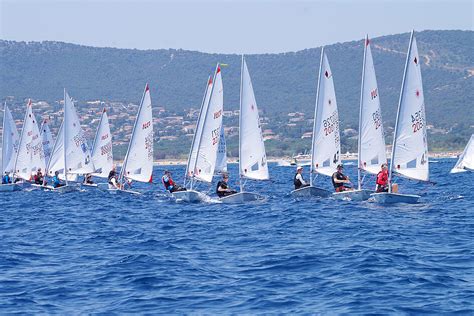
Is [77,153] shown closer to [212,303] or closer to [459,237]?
[459,237]

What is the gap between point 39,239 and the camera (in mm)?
27219

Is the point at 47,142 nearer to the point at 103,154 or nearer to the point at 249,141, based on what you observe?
the point at 103,154

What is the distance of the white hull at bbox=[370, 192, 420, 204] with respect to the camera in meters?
34.6

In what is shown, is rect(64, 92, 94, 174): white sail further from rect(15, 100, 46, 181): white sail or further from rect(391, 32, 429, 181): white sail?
rect(391, 32, 429, 181): white sail

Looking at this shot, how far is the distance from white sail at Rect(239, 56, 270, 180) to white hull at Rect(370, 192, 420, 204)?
6928 millimetres

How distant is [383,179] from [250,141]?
7.12m

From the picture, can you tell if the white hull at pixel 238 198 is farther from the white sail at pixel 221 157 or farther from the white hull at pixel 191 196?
the white sail at pixel 221 157

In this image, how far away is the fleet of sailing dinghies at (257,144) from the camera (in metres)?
35.3

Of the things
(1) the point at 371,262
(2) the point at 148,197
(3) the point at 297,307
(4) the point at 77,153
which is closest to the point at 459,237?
(1) the point at 371,262

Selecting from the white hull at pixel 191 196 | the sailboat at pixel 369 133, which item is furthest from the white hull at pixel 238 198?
the sailboat at pixel 369 133

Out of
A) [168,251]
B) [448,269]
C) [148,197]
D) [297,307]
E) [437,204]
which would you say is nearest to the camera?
[297,307]

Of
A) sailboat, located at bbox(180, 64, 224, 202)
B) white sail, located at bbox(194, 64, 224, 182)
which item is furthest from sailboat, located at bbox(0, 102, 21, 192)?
white sail, located at bbox(194, 64, 224, 182)

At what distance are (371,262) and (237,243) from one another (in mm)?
4996

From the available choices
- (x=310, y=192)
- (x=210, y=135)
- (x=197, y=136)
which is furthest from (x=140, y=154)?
(x=310, y=192)
